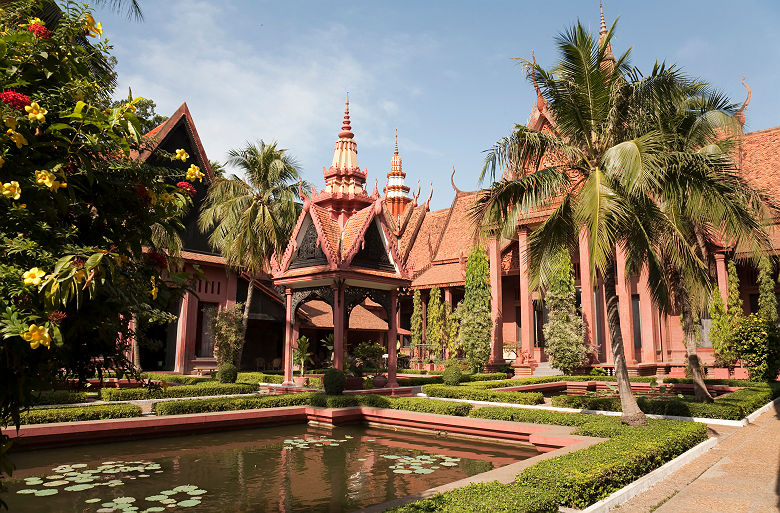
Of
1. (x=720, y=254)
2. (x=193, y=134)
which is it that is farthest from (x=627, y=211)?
(x=193, y=134)

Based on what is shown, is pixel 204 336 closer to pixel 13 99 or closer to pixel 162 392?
pixel 162 392

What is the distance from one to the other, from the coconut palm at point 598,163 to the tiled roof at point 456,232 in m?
21.1

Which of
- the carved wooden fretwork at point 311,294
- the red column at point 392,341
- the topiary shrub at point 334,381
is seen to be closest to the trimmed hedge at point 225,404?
the topiary shrub at point 334,381

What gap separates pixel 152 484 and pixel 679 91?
1092cm

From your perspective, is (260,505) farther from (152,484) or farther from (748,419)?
(748,419)

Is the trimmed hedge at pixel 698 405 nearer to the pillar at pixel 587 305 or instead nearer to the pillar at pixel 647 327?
the pillar at pixel 647 327

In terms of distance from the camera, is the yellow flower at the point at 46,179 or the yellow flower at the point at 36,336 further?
the yellow flower at the point at 46,179

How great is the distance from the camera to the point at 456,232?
3512cm

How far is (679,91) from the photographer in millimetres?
9898

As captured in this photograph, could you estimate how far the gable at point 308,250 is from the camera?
54.0 feet

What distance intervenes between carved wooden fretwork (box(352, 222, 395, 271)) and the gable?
3.69 feet

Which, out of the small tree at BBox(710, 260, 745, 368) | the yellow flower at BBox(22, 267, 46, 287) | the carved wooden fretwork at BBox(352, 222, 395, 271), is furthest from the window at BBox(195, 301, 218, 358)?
the yellow flower at BBox(22, 267, 46, 287)

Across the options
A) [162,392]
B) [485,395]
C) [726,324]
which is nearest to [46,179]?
[485,395]

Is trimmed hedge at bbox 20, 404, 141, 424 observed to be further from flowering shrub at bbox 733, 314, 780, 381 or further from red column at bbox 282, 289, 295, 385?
flowering shrub at bbox 733, 314, 780, 381
